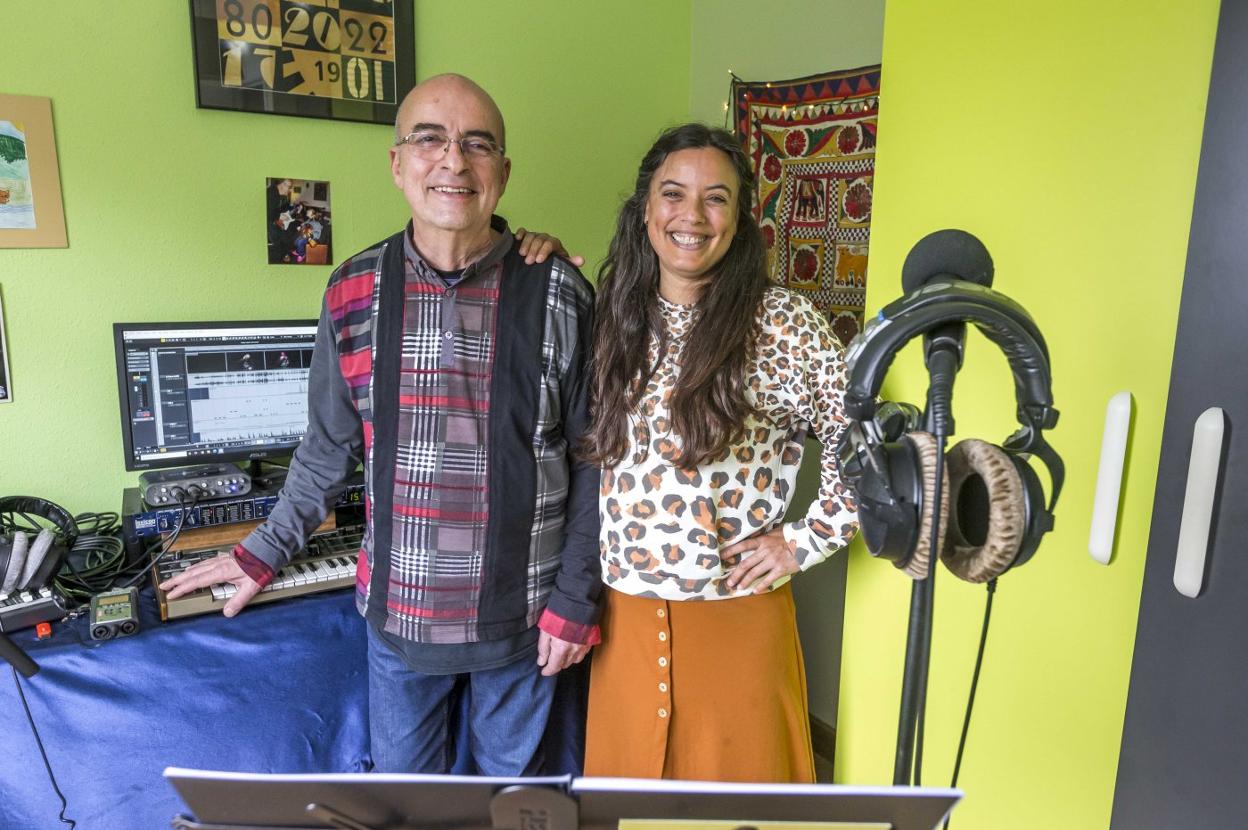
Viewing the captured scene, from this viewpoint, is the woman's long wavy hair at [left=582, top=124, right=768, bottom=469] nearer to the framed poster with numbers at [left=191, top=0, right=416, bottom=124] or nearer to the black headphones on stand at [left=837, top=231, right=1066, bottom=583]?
the black headphones on stand at [left=837, top=231, right=1066, bottom=583]

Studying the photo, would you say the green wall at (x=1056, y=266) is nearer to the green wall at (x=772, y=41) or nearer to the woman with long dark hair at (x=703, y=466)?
the woman with long dark hair at (x=703, y=466)

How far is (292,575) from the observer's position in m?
1.89

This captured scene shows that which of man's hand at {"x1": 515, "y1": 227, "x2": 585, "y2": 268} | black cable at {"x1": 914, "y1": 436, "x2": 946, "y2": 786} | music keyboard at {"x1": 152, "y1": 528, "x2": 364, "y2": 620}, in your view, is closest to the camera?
black cable at {"x1": 914, "y1": 436, "x2": 946, "y2": 786}

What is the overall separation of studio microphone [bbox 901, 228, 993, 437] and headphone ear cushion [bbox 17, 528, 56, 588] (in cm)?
180

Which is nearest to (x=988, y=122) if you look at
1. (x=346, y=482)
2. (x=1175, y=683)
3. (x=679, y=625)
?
(x=1175, y=683)

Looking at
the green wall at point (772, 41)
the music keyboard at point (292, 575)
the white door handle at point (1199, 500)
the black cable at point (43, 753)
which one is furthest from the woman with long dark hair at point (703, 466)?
the black cable at point (43, 753)

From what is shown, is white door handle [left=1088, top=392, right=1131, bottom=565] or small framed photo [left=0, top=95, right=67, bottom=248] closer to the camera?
white door handle [left=1088, top=392, right=1131, bottom=565]

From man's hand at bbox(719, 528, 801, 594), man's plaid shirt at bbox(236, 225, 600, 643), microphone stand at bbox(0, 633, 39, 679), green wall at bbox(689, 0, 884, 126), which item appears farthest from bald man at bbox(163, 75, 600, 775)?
green wall at bbox(689, 0, 884, 126)

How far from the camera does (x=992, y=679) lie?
131cm

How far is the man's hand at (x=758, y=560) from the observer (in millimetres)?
1474

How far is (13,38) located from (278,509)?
1214mm

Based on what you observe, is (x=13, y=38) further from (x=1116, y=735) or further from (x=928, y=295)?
(x=1116, y=735)

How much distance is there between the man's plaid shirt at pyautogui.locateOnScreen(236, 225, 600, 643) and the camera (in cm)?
145

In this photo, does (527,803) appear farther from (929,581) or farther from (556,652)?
(556,652)
